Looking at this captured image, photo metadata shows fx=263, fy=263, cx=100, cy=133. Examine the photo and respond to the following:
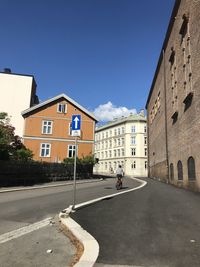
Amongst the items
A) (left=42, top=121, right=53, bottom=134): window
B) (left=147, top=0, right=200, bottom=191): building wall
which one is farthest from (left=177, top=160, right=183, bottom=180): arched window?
(left=42, top=121, right=53, bottom=134): window

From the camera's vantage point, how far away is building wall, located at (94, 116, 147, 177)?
251 feet

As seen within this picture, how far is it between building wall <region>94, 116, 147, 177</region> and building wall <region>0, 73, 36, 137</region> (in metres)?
42.0

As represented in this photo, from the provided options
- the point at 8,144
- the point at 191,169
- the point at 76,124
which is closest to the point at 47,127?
the point at 8,144

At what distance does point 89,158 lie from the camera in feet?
112

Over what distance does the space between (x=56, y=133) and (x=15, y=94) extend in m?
9.74

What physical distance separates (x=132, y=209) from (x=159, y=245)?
13.6 ft

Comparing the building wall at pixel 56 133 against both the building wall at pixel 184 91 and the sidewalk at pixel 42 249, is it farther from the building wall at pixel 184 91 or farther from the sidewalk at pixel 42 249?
the sidewalk at pixel 42 249

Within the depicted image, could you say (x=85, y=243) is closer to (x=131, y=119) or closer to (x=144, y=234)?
(x=144, y=234)

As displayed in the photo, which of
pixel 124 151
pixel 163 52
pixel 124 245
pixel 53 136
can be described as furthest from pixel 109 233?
pixel 124 151

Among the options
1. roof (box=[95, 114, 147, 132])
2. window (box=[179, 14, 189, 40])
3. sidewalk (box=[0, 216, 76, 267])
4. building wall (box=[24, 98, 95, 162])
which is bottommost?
sidewalk (box=[0, 216, 76, 267])

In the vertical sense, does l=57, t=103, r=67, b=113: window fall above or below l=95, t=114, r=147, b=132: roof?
below

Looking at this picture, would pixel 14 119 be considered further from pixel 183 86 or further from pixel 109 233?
pixel 109 233

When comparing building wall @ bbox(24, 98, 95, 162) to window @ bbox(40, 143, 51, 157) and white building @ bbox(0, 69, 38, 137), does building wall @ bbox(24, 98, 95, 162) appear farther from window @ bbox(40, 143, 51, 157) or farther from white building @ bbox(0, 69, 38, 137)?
white building @ bbox(0, 69, 38, 137)

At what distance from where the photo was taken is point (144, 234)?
6027 millimetres
